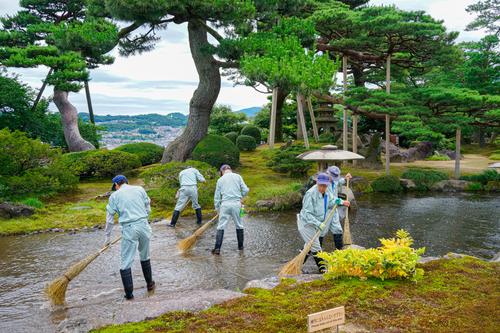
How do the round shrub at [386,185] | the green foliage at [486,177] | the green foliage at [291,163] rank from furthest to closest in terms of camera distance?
1. the green foliage at [291,163]
2. the green foliage at [486,177]
3. the round shrub at [386,185]

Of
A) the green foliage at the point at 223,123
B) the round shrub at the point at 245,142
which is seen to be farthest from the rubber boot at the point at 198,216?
the green foliage at the point at 223,123

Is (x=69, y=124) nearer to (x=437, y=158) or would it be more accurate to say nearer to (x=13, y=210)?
(x=13, y=210)

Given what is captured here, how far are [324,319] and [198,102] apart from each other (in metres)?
17.4

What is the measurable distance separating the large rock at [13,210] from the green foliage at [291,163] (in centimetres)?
1001

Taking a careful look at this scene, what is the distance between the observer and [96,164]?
18344 millimetres

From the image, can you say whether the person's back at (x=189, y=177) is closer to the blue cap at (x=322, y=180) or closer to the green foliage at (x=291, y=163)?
the blue cap at (x=322, y=180)

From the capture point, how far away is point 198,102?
803 inches

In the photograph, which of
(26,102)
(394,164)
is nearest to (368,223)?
(394,164)

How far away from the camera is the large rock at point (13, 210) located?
1198 cm

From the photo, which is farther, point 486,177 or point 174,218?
point 486,177

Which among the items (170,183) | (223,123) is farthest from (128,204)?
(223,123)

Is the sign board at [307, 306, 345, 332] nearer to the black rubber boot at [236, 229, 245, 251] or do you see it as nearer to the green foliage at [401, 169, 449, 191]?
the black rubber boot at [236, 229, 245, 251]

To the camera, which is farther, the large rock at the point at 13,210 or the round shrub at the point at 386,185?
the round shrub at the point at 386,185

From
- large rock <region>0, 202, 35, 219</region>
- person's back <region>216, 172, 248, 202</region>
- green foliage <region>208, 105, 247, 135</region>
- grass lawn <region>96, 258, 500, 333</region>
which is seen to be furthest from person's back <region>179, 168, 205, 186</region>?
green foliage <region>208, 105, 247, 135</region>
